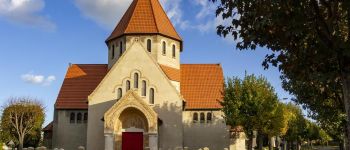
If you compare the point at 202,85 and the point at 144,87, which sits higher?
the point at 202,85

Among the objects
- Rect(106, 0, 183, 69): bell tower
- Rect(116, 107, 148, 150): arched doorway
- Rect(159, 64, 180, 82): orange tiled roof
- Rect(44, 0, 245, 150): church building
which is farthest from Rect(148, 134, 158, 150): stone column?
Rect(106, 0, 183, 69): bell tower

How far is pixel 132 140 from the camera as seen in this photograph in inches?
1591

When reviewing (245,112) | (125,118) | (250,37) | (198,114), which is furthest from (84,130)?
(250,37)

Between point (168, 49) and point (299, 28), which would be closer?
point (299, 28)

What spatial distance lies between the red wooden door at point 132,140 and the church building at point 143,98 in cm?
9

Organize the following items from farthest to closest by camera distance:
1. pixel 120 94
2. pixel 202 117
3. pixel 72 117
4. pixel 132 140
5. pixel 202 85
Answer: pixel 202 85, pixel 72 117, pixel 202 117, pixel 120 94, pixel 132 140

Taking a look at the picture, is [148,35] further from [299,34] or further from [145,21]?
[299,34]

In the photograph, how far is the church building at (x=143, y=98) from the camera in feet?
132

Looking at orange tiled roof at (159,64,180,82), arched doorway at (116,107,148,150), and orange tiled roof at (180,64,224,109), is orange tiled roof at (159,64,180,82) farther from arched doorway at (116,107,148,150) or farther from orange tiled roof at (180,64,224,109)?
arched doorway at (116,107,148,150)

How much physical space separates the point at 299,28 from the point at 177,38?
34.7m

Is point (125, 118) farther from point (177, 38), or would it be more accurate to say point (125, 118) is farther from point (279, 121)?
point (279, 121)

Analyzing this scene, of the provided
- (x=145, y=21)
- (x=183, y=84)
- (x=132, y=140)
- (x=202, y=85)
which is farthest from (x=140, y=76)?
(x=202, y=85)

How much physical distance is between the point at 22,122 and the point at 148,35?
20172 millimetres

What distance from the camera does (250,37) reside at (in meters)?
12.8
